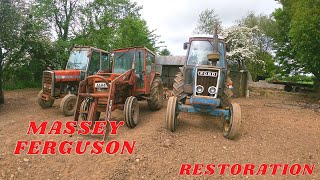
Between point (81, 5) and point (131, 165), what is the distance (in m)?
16.6

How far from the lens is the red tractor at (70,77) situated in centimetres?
853

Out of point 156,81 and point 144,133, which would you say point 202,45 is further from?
point 144,133

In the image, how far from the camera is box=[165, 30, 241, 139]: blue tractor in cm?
575

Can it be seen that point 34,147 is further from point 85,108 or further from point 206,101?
point 206,101

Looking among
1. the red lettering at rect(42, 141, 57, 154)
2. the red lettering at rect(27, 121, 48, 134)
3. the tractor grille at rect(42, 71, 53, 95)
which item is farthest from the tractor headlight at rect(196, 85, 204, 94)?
the tractor grille at rect(42, 71, 53, 95)

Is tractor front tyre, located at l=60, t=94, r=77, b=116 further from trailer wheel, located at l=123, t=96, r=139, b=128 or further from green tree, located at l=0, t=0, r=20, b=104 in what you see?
green tree, located at l=0, t=0, r=20, b=104

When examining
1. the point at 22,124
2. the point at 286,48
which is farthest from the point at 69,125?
the point at 286,48

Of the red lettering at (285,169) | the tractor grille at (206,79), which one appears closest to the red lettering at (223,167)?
the red lettering at (285,169)

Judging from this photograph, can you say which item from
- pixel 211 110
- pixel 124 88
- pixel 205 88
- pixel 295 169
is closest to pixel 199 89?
pixel 205 88

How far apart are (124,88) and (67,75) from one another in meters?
2.85

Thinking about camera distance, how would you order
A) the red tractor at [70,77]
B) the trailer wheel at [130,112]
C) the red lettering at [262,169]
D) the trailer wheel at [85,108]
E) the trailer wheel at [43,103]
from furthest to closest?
the trailer wheel at [43,103], the red tractor at [70,77], the trailer wheel at [85,108], the trailer wheel at [130,112], the red lettering at [262,169]

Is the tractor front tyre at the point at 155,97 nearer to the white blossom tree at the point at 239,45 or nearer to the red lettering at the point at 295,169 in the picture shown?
the red lettering at the point at 295,169

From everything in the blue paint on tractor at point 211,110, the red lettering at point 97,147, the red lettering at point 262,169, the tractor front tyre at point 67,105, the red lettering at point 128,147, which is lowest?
the red lettering at point 262,169

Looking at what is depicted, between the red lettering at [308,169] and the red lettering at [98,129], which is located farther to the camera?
the red lettering at [98,129]
